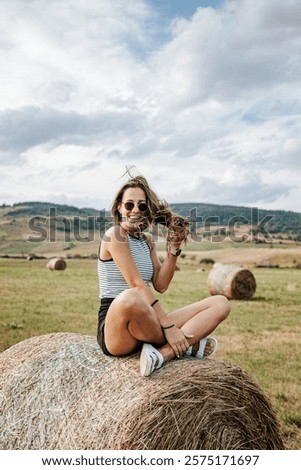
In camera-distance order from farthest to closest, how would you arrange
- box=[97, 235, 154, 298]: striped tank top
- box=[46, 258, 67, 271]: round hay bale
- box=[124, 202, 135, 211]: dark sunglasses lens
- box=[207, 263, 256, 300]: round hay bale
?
box=[46, 258, 67, 271]: round hay bale → box=[207, 263, 256, 300]: round hay bale → box=[124, 202, 135, 211]: dark sunglasses lens → box=[97, 235, 154, 298]: striped tank top

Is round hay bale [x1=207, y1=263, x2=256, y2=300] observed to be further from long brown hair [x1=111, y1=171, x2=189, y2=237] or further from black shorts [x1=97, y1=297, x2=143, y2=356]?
black shorts [x1=97, y1=297, x2=143, y2=356]

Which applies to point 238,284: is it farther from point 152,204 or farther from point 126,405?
point 126,405

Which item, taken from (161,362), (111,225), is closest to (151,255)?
(111,225)

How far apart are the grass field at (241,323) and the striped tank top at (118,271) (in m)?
2.55

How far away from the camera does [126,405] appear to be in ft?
13.7

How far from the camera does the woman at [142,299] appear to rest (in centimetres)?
453

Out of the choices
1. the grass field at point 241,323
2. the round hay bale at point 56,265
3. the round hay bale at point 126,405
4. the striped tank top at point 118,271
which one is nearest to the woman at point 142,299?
the striped tank top at point 118,271

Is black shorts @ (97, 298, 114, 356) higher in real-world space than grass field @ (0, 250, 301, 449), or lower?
higher

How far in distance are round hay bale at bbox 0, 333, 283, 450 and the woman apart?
0.52ft

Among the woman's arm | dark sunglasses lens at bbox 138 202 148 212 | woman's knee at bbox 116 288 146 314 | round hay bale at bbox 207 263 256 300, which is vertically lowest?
round hay bale at bbox 207 263 256 300

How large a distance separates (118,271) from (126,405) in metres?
1.24

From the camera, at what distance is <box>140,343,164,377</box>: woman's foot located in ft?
14.4

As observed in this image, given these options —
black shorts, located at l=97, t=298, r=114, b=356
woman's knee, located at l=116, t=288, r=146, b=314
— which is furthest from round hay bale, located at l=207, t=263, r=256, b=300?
woman's knee, located at l=116, t=288, r=146, b=314
